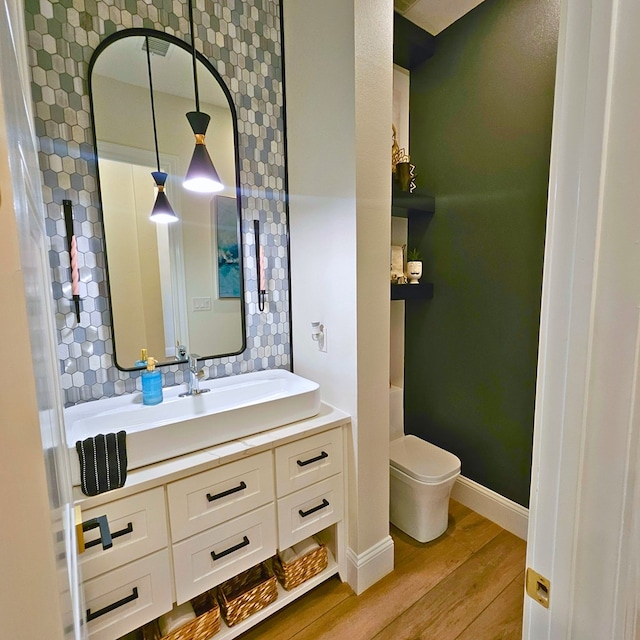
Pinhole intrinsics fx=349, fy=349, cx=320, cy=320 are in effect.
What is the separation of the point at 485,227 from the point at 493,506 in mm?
→ 1573

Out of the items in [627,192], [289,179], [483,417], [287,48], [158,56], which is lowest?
[483,417]

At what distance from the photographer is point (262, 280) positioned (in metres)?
1.76

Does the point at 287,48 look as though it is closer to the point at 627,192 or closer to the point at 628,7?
the point at 628,7

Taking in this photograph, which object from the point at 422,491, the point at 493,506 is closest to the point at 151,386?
the point at 422,491

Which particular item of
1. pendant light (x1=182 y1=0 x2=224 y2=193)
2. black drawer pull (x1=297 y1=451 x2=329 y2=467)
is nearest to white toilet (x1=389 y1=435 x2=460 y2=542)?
black drawer pull (x1=297 y1=451 x2=329 y2=467)

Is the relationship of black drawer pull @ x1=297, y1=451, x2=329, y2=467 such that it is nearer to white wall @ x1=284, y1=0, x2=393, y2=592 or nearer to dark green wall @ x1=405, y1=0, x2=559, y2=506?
white wall @ x1=284, y1=0, x2=393, y2=592

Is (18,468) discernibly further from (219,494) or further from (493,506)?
(493,506)

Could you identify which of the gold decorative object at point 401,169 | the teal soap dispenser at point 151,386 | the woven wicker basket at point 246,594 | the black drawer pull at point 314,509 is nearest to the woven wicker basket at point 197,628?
the woven wicker basket at point 246,594

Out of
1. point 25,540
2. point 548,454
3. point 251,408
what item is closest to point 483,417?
point 251,408

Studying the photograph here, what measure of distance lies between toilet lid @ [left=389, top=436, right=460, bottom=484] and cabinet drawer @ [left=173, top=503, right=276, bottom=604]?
0.82 m

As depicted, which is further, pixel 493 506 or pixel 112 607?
pixel 493 506

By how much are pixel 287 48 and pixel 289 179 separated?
611 millimetres

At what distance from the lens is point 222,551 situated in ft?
4.17

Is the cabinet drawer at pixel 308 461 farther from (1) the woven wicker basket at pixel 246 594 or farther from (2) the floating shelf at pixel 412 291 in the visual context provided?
(2) the floating shelf at pixel 412 291
